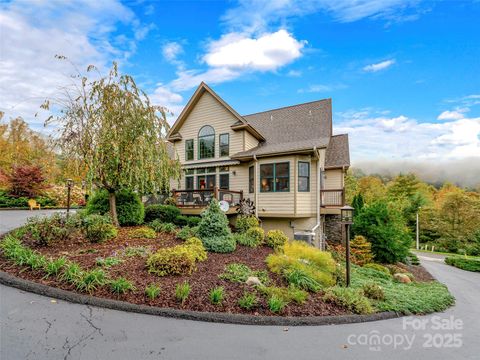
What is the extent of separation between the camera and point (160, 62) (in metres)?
12.8

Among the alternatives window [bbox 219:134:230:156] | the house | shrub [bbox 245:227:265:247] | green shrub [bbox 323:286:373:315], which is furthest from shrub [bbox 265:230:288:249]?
window [bbox 219:134:230:156]

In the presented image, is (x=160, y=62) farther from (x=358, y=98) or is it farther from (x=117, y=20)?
(x=358, y=98)

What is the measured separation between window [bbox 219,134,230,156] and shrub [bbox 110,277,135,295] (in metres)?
9.99

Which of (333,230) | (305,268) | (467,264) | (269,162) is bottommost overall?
(467,264)

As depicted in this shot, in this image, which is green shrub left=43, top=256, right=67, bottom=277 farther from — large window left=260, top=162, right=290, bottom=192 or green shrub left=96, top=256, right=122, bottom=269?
large window left=260, top=162, right=290, bottom=192

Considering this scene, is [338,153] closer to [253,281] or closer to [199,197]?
[199,197]

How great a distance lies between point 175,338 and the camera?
354 centimetres

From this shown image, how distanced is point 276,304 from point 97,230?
5817 mm

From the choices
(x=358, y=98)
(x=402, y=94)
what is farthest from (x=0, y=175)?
(x=402, y=94)

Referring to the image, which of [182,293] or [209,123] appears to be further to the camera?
[209,123]

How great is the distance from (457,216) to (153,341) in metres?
37.1

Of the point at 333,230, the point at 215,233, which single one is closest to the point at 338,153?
the point at 333,230

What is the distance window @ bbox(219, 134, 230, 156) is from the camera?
1395cm

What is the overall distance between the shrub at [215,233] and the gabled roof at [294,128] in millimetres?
4771
